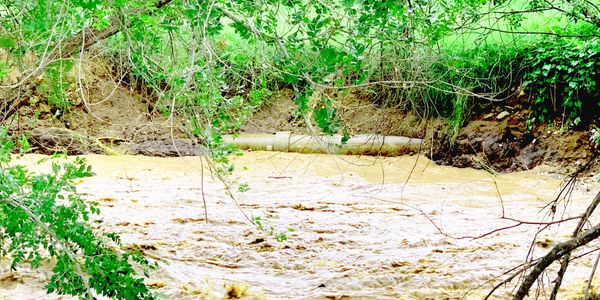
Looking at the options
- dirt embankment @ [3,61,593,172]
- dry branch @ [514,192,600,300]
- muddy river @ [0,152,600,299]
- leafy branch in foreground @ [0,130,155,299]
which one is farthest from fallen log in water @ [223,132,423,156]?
dry branch @ [514,192,600,300]

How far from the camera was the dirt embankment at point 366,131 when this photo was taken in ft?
31.2

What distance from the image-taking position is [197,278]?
3.90m

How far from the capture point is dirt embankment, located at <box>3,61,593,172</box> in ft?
31.2

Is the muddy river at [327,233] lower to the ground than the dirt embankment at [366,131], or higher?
lower

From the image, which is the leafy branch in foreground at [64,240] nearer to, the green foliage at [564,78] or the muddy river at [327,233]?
the muddy river at [327,233]

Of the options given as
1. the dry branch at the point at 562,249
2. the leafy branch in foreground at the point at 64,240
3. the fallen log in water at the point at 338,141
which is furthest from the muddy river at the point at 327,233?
the fallen log in water at the point at 338,141

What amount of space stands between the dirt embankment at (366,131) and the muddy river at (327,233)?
628mm

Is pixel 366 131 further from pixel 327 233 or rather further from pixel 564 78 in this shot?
pixel 327 233

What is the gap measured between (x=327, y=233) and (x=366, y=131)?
19.7 ft

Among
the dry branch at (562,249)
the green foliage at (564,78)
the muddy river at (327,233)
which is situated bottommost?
the muddy river at (327,233)

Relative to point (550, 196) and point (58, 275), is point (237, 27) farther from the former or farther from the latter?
point (550, 196)

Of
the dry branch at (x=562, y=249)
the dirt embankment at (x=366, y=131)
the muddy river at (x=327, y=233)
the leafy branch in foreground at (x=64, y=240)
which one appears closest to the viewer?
the dry branch at (x=562, y=249)

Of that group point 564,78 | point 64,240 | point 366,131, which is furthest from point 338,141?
point 64,240

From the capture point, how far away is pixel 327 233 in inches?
217
